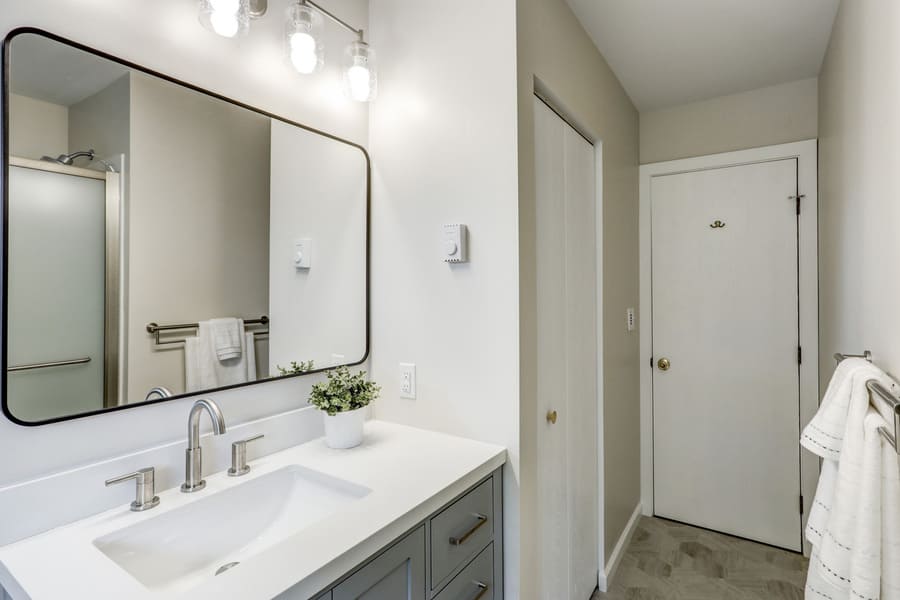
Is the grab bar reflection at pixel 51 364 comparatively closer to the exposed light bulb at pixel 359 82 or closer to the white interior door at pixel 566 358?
the exposed light bulb at pixel 359 82

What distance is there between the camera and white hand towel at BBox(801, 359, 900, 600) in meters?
0.96

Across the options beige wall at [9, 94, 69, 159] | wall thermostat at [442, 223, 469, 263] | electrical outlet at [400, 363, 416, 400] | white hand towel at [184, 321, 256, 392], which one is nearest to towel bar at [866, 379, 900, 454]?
wall thermostat at [442, 223, 469, 263]

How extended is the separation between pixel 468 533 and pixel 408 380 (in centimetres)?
57

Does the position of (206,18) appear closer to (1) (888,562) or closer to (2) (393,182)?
(2) (393,182)

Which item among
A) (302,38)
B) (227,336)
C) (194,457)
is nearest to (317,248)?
(227,336)

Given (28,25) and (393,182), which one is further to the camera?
(393,182)

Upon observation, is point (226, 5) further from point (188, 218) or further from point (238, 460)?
point (238, 460)

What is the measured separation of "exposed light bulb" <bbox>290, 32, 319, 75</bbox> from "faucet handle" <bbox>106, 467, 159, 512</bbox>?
1193 millimetres

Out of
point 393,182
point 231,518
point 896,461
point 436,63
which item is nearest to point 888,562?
point 896,461

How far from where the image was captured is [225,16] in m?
1.20

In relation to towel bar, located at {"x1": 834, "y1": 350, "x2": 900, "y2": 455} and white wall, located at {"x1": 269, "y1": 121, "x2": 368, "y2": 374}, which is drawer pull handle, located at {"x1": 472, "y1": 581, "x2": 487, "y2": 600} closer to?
white wall, located at {"x1": 269, "y1": 121, "x2": 368, "y2": 374}

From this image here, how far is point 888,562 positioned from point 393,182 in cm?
166

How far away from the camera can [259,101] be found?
1.44m

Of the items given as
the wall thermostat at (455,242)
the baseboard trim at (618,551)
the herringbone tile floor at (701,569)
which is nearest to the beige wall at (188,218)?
the wall thermostat at (455,242)
